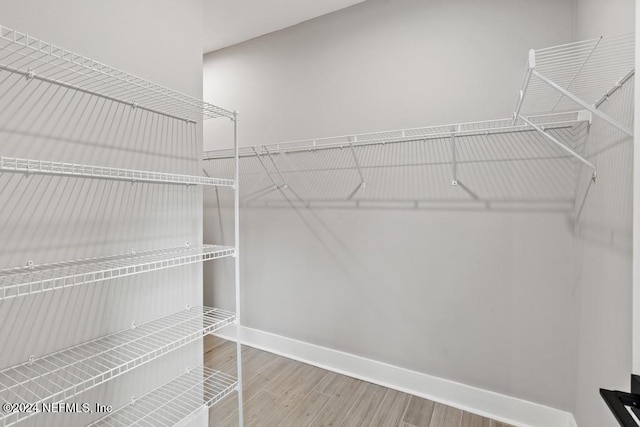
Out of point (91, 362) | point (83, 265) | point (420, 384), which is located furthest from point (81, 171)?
point (420, 384)

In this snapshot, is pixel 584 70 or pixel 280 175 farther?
pixel 280 175

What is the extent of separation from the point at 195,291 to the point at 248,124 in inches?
61.1

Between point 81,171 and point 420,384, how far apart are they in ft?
7.24

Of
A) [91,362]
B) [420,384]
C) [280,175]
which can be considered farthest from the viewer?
[280,175]

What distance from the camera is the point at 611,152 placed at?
115 cm

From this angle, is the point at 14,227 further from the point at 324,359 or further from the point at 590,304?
the point at 590,304

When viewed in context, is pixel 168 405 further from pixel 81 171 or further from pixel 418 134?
pixel 418 134

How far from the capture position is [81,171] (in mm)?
1136

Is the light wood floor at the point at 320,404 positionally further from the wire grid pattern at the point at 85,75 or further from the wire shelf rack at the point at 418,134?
the wire grid pattern at the point at 85,75

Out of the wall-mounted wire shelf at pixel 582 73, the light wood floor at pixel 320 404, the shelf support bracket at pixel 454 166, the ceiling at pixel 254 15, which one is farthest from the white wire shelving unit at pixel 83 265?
the wall-mounted wire shelf at pixel 582 73

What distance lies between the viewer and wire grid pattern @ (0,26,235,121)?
3.36 ft

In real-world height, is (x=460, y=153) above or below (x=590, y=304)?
above

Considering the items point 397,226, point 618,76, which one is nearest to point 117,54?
point 397,226

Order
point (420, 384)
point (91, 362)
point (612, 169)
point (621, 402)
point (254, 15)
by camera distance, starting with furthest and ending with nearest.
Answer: point (254, 15) → point (420, 384) → point (91, 362) → point (612, 169) → point (621, 402)
